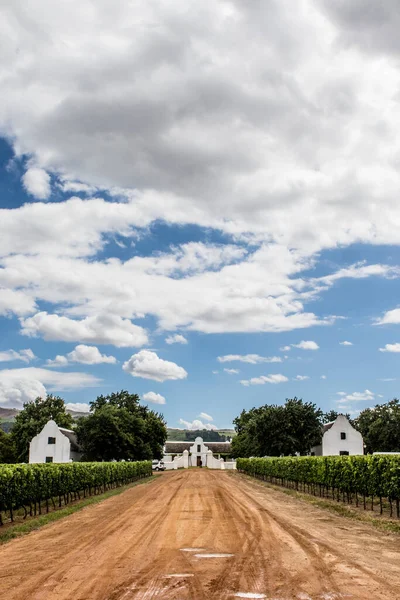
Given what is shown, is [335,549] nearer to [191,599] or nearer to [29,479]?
[191,599]

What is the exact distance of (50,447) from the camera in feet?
254

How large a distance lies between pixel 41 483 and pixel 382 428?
75165 millimetres

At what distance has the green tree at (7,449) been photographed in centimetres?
8969

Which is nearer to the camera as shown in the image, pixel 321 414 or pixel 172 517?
pixel 172 517

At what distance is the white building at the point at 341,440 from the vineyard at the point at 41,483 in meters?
39.2

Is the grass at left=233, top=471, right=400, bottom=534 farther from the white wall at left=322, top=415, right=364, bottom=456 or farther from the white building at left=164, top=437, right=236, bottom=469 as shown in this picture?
the white building at left=164, top=437, right=236, bottom=469

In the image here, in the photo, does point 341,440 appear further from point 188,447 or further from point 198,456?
point 188,447

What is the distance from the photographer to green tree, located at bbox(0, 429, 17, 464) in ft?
294

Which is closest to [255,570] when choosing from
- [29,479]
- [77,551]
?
[77,551]

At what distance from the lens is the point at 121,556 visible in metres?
13.7

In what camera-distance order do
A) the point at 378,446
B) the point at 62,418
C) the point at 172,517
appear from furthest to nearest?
the point at 62,418 → the point at 378,446 → the point at 172,517

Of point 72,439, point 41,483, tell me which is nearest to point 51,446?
A: point 72,439

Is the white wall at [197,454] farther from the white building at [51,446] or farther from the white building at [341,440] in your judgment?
the white building at [341,440]

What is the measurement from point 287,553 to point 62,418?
92161 millimetres
